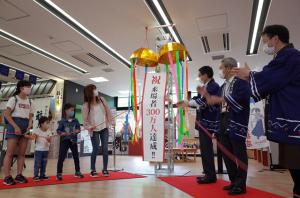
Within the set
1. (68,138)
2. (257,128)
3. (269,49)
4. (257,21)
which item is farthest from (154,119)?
(257,21)

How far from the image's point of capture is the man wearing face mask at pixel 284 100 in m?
1.29

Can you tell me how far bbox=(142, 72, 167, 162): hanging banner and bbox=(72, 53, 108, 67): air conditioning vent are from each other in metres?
3.87

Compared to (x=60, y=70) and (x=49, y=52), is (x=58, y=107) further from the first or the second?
(x=49, y=52)

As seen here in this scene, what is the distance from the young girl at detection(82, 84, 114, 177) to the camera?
355 cm

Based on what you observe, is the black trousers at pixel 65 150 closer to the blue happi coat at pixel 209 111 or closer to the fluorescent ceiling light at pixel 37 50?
the blue happi coat at pixel 209 111

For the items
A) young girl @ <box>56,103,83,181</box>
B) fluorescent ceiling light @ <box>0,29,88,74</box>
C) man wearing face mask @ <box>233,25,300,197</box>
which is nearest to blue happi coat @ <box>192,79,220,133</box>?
man wearing face mask @ <box>233,25,300,197</box>

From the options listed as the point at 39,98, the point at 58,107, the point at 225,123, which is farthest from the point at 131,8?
the point at 39,98

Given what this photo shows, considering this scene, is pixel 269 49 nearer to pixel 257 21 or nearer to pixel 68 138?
pixel 68 138

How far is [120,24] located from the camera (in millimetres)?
5281

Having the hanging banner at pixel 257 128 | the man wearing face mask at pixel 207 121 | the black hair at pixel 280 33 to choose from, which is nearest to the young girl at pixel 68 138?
the man wearing face mask at pixel 207 121

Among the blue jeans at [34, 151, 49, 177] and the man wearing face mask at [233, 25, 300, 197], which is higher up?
the man wearing face mask at [233, 25, 300, 197]

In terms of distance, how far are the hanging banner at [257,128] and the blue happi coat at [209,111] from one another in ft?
8.84

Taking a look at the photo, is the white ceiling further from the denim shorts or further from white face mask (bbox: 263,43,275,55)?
white face mask (bbox: 263,43,275,55)

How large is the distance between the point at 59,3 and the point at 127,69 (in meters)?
3.91
